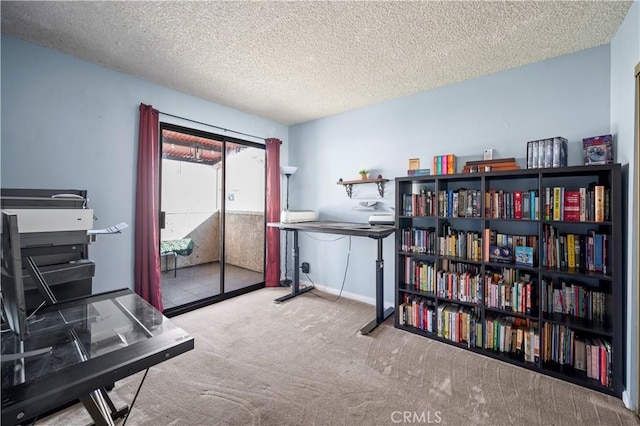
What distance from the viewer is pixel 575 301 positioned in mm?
1947

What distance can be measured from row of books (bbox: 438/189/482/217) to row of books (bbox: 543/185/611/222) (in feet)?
1.46

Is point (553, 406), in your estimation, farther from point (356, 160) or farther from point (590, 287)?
point (356, 160)

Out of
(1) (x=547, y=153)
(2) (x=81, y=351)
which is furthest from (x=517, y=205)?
(2) (x=81, y=351)

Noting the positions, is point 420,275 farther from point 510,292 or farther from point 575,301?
point 575,301

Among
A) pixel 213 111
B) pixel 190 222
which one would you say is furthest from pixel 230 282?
pixel 213 111

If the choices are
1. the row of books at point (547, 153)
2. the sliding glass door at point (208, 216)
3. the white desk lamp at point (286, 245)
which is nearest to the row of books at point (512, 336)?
the row of books at point (547, 153)

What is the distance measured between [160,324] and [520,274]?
2.57 metres

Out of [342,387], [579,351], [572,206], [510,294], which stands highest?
[572,206]

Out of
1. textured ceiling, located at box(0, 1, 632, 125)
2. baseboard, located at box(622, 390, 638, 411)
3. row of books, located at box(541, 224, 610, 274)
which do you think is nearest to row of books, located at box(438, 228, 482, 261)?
row of books, located at box(541, 224, 610, 274)

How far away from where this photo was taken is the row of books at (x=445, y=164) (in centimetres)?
258

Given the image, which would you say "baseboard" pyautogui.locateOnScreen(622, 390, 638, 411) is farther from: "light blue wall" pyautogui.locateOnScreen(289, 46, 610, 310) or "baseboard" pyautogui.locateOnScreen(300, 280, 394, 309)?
"baseboard" pyautogui.locateOnScreen(300, 280, 394, 309)

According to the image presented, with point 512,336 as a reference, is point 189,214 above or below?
above

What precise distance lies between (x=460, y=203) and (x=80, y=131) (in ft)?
11.0

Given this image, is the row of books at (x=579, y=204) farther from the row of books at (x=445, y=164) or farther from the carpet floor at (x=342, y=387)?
the carpet floor at (x=342, y=387)
